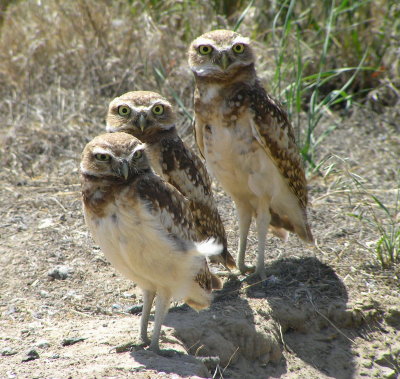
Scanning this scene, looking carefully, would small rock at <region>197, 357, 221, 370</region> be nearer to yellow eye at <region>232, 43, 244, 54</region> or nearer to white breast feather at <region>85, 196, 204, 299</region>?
white breast feather at <region>85, 196, 204, 299</region>

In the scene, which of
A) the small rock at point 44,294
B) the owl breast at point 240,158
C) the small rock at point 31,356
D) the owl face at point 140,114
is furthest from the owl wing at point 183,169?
the small rock at point 31,356

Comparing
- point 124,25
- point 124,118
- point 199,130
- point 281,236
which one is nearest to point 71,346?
point 124,118

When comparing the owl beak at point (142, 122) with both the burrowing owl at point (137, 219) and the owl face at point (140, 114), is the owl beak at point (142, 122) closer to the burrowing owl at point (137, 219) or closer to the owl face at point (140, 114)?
the owl face at point (140, 114)

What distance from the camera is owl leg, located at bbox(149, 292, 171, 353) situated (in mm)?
4145

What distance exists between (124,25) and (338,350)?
5090 mm

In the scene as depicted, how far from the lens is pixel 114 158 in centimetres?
381

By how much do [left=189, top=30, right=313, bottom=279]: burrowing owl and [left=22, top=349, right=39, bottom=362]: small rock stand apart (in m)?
2.01

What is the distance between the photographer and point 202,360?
426 centimetres

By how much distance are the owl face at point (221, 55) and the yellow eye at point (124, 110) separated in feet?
2.44

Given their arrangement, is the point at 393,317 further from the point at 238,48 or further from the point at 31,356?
the point at 31,356

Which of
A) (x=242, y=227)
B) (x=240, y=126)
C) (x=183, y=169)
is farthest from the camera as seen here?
(x=242, y=227)

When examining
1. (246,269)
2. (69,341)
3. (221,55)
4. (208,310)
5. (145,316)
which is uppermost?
(221,55)

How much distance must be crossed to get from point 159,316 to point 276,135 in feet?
5.95

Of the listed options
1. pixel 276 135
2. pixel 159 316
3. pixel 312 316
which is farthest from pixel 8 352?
pixel 276 135
